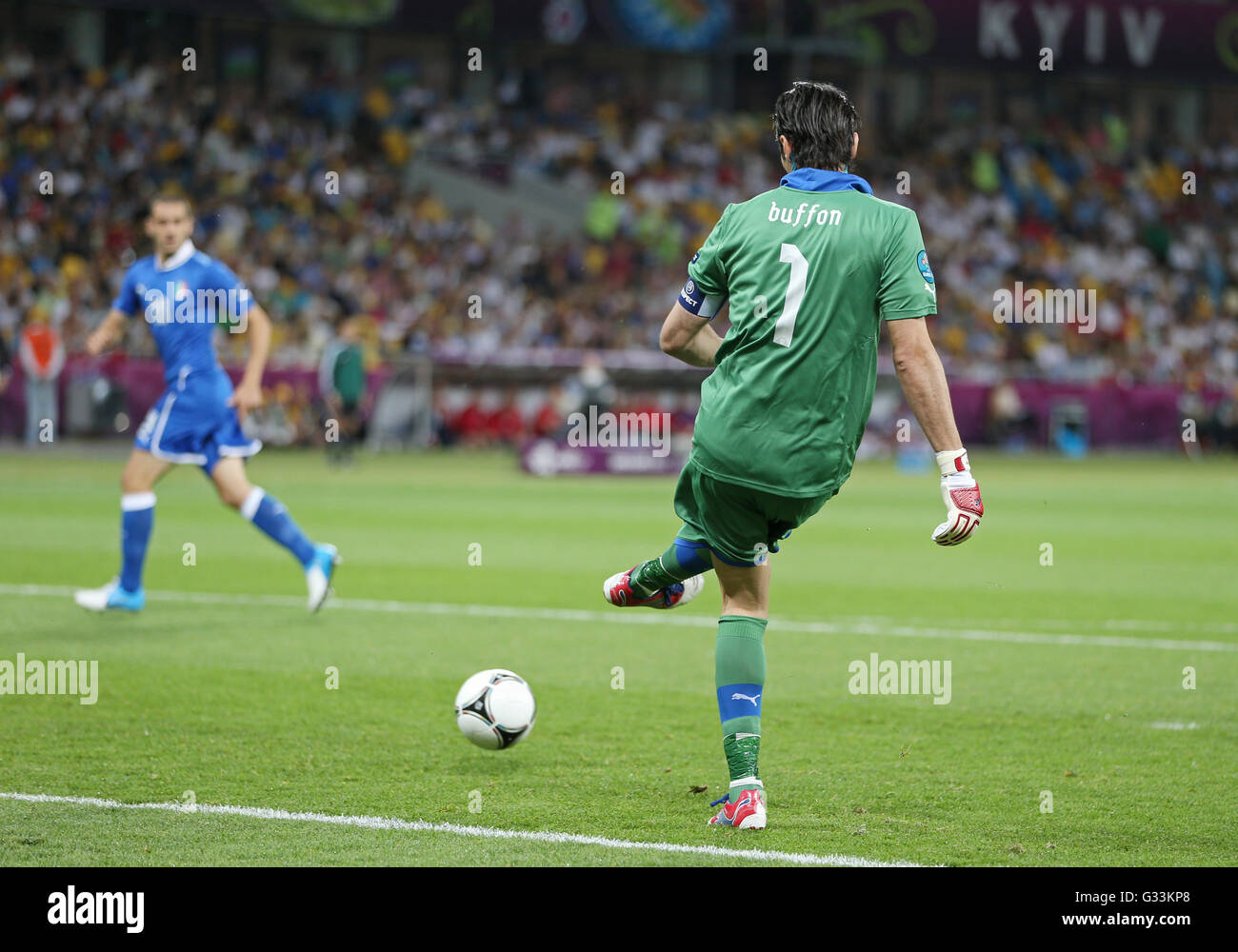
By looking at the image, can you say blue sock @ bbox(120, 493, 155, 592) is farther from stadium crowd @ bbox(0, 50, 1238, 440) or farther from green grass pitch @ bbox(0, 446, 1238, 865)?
stadium crowd @ bbox(0, 50, 1238, 440)

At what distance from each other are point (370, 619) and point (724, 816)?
507cm

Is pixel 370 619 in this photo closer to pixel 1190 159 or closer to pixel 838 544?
pixel 838 544

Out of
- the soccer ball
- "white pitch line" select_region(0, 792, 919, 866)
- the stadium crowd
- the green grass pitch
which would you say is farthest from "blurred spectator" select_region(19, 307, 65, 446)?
"white pitch line" select_region(0, 792, 919, 866)

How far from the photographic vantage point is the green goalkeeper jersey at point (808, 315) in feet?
16.0

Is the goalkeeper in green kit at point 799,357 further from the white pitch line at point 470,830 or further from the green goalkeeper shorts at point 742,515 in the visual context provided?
the white pitch line at point 470,830

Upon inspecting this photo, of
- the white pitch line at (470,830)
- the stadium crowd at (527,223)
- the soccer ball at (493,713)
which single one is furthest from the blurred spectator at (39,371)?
the white pitch line at (470,830)

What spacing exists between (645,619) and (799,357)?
540 cm

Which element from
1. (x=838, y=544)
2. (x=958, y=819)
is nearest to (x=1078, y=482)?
(x=838, y=544)

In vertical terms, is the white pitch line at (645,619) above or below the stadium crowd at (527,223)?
below

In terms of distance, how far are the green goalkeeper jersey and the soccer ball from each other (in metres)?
1.37

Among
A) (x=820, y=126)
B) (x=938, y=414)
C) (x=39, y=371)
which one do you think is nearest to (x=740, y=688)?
(x=938, y=414)

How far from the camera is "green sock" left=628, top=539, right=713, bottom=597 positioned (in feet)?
17.6

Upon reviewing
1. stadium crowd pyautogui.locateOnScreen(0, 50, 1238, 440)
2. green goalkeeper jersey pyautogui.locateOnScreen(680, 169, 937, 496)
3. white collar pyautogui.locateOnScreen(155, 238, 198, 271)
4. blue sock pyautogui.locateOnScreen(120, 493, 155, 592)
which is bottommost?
blue sock pyautogui.locateOnScreen(120, 493, 155, 592)

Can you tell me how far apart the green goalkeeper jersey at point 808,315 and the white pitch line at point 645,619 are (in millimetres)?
4494
